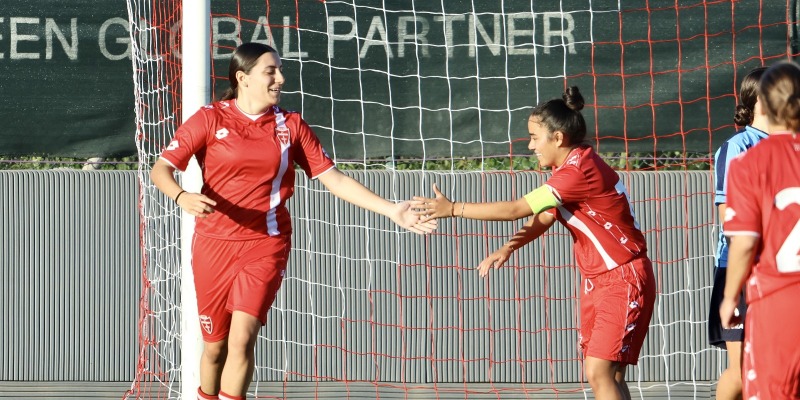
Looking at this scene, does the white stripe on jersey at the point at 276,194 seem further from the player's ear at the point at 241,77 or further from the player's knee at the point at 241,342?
the player's knee at the point at 241,342

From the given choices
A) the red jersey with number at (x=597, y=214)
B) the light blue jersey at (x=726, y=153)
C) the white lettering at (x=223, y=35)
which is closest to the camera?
the light blue jersey at (x=726, y=153)

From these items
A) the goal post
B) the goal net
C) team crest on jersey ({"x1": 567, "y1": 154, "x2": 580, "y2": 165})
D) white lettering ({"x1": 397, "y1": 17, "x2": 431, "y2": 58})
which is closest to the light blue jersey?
team crest on jersey ({"x1": 567, "y1": 154, "x2": 580, "y2": 165})

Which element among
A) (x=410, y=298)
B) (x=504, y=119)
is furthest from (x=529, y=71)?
(x=410, y=298)

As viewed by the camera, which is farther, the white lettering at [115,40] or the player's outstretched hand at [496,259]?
the white lettering at [115,40]

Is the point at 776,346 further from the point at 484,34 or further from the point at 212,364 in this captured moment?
the point at 484,34

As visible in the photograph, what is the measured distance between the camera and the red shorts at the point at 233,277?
5.09 m

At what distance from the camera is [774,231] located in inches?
148

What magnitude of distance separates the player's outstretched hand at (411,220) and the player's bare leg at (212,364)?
106 cm

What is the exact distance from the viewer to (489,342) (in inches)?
315

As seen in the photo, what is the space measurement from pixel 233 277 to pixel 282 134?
727mm

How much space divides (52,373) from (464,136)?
11.5 ft

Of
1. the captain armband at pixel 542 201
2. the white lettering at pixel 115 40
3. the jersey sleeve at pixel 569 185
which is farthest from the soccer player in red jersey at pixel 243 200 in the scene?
the white lettering at pixel 115 40

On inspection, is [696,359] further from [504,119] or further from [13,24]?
[13,24]

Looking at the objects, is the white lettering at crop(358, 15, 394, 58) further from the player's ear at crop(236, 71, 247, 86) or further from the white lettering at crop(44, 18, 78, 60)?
the player's ear at crop(236, 71, 247, 86)
